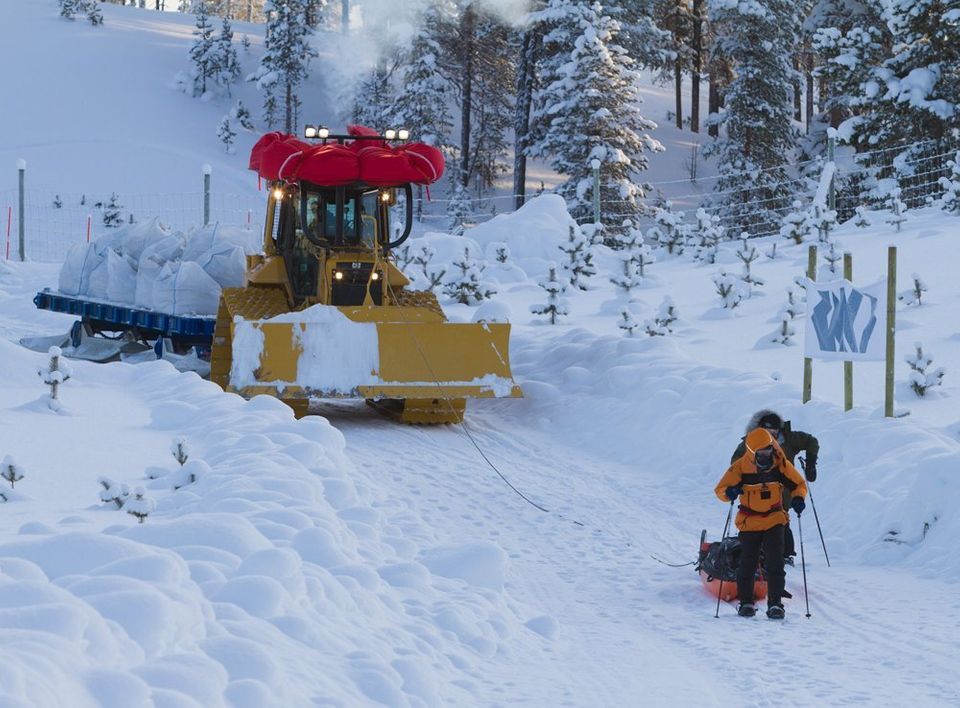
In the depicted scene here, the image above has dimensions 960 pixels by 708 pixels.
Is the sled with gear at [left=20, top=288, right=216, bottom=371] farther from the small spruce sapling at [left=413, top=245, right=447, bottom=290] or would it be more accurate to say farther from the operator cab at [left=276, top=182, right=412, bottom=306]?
the small spruce sapling at [left=413, top=245, right=447, bottom=290]

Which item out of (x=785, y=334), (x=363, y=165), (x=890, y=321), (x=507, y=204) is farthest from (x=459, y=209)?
(x=890, y=321)

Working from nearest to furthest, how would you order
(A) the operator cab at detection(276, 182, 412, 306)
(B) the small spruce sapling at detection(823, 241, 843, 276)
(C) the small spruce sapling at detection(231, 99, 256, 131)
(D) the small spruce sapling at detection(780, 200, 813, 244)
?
1. (A) the operator cab at detection(276, 182, 412, 306)
2. (B) the small spruce sapling at detection(823, 241, 843, 276)
3. (D) the small spruce sapling at detection(780, 200, 813, 244)
4. (C) the small spruce sapling at detection(231, 99, 256, 131)

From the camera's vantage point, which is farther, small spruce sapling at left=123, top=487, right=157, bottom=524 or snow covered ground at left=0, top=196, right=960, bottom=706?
small spruce sapling at left=123, top=487, right=157, bottom=524

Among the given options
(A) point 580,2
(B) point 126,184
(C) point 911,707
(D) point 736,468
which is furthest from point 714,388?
(B) point 126,184

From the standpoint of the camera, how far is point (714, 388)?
1233cm

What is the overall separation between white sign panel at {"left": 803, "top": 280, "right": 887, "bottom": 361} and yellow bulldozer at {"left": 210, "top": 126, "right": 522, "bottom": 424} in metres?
3.04

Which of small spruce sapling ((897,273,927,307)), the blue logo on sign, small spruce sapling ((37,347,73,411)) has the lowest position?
small spruce sapling ((37,347,73,411))

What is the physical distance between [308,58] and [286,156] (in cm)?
4254

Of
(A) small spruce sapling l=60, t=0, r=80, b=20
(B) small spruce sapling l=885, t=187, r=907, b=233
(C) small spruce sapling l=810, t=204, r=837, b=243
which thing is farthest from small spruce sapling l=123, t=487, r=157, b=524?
(A) small spruce sapling l=60, t=0, r=80, b=20

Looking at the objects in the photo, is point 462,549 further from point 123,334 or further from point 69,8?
point 69,8

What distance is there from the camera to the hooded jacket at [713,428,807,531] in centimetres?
759

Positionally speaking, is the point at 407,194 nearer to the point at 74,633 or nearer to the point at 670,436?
the point at 670,436

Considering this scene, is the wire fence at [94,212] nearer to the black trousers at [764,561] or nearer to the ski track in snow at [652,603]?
the ski track in snow at [652,603]

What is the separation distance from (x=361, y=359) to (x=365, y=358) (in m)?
0.04
